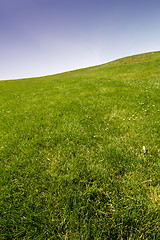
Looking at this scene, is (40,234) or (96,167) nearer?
(40,234)

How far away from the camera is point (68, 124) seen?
4434 mm

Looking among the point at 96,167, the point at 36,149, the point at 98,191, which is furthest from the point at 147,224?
the point at 36,149

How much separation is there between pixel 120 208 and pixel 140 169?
924mm

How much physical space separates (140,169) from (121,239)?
48.9 inches

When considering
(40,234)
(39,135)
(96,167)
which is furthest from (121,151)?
(39,135)

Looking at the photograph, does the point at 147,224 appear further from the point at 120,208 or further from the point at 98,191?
the point at 98,191

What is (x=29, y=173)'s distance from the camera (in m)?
2.42

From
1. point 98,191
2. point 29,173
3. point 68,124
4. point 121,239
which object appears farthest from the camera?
point 68,124

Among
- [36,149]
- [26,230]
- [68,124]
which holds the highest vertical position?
[68,124]

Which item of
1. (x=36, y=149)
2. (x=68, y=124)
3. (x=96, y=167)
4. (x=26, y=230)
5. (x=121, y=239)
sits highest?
(x=68, y=124)

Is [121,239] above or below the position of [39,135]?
below

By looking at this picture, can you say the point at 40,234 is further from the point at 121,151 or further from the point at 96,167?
the point at 121,151

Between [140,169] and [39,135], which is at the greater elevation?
[39,135]

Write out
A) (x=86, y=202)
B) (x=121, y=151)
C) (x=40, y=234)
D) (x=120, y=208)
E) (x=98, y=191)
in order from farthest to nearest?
1. (x=121, y=151)
2. (x=98, y=191)
3. (x=86, y=202)
4. (x=120, y=208)
5. (x=40, y=234)
